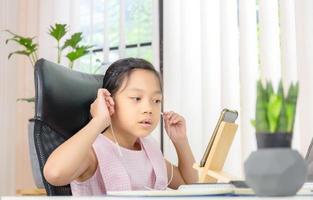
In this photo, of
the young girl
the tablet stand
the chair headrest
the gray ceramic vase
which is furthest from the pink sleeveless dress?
the gray ceramic vase

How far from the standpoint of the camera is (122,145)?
5.10ft

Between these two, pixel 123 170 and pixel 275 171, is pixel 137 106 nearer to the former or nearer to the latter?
pixel 123 170

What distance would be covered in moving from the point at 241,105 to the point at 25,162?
5.57 feet

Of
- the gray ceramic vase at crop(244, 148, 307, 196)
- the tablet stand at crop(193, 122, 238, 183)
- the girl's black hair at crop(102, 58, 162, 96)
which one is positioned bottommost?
the tablet stand at crop(193, 122, 238, 183)

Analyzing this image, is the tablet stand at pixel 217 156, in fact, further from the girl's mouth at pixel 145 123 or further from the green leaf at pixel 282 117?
the green leaf at pixel 282 117

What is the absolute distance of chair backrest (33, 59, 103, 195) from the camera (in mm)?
1396

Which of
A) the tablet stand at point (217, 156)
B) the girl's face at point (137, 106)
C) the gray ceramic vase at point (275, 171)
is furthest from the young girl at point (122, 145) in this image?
the gray ceramic vase at point (275, 171)

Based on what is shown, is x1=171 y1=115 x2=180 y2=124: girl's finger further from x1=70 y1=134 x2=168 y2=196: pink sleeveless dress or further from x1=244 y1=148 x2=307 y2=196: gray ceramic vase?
x1=244 y1=148 x2=307 y2=196: gray ceramic vase

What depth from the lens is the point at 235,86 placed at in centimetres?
275

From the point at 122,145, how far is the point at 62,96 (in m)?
0.26

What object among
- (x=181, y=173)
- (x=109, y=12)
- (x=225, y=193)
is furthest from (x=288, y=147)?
(x=109, y=12)

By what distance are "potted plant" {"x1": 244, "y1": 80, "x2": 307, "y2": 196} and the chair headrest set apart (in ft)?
3.14

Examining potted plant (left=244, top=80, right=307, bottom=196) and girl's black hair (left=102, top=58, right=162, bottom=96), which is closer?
potted plant (left=244, top=80, right=307, bottom=196)

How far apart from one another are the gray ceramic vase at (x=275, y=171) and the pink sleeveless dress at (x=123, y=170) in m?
0.83
